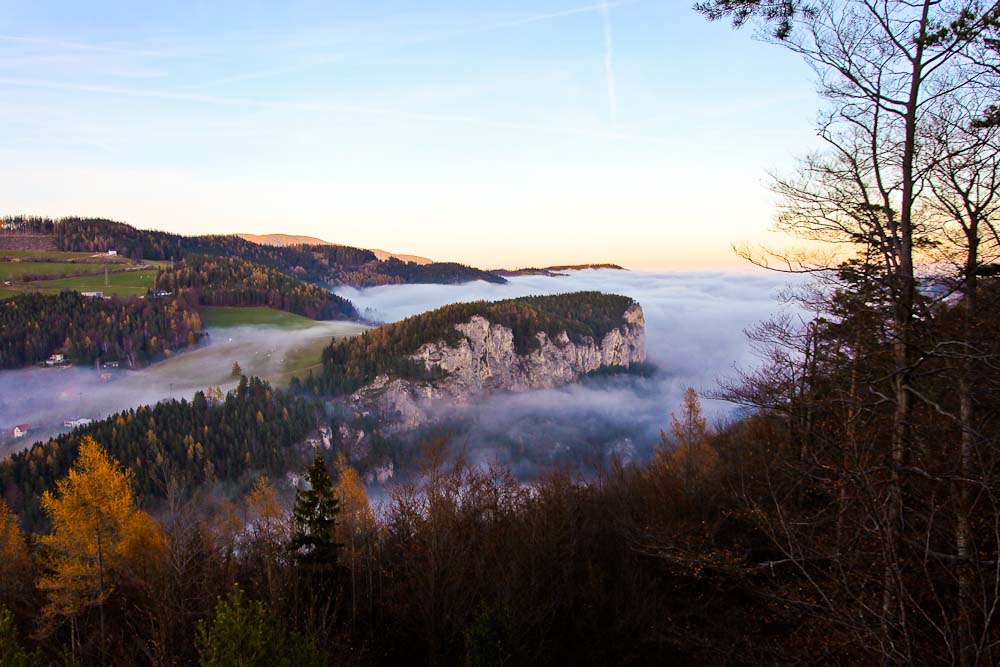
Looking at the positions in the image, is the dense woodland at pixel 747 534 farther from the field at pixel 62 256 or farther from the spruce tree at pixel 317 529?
the field at pixel 62 256

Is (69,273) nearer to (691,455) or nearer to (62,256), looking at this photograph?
(62,256)

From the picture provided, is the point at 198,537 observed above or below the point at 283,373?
above

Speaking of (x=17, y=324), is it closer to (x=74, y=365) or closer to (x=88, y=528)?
(x=74, y=365)

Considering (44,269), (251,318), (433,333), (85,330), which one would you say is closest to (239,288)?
(251,318)

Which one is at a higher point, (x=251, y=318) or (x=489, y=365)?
(x=251, y=318)

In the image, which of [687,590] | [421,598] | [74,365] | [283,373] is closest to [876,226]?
[687,590]

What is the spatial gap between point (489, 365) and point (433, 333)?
22175 mm

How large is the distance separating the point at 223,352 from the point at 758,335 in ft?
503

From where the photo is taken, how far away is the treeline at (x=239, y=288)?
6654 inches

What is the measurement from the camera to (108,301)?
143m

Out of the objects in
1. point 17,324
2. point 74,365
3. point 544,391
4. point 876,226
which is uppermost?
point 876,226

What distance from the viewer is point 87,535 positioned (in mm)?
19109

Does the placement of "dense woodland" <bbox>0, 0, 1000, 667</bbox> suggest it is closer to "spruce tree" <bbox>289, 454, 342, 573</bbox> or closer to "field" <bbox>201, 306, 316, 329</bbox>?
"spruce tree" <bbox>289, 454, 342, 573</bbox>

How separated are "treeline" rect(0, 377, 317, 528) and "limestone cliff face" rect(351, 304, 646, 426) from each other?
2179 centimetres
